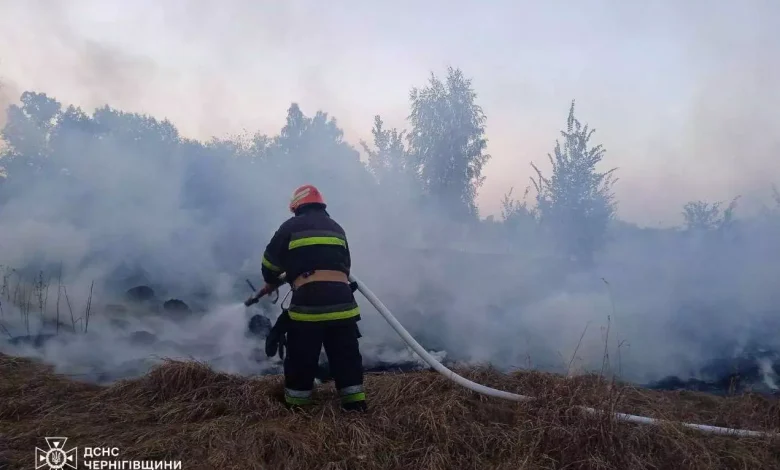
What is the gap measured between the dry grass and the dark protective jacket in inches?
28.5

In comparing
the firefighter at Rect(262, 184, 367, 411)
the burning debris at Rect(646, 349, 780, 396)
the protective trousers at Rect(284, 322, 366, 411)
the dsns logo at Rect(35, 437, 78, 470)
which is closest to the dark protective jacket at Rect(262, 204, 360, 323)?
the firefighter at Rect(262, 184, 367, 411)

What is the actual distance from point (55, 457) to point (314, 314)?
68.9 inches

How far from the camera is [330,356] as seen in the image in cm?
394

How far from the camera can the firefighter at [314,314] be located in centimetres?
383

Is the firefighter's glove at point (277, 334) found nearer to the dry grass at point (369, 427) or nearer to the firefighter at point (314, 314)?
the firefighter at point (314, 314)

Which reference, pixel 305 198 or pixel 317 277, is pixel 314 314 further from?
pixel 305 198

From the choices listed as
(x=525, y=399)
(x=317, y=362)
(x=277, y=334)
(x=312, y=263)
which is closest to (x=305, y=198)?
(x=312, y=263)

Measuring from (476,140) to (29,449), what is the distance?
19.1 metres

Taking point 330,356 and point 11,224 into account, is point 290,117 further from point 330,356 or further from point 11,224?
point 330,356

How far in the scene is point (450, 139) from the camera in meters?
20.6

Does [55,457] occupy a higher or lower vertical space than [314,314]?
lower

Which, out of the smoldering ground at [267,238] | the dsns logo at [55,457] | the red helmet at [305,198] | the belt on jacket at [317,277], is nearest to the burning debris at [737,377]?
the smoldering ground at [267,238]

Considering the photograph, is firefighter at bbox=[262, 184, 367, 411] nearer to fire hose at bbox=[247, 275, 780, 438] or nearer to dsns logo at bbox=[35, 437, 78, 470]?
fire hose at bbox=[247, 275, 780, 438]

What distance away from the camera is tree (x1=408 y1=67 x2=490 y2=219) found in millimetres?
20312
